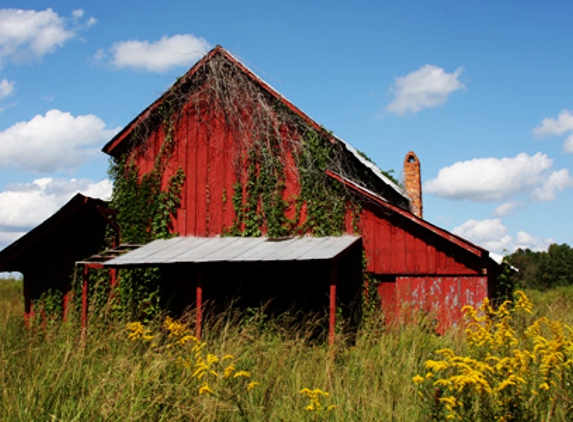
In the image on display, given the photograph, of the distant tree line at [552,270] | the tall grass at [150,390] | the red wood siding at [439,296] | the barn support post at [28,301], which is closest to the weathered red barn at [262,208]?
the red wood siding at [439,296]

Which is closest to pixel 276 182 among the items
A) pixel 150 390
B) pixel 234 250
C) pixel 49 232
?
pixel 234 250

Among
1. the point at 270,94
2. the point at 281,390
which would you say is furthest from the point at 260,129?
the point at 281,390

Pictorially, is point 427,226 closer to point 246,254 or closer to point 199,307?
point 246,254

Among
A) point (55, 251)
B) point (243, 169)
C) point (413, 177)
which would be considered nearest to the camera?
point (243, 169)

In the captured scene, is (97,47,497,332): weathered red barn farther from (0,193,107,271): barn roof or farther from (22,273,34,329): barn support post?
(22,273,34,329): barn support post

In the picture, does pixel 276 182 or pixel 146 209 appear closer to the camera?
pixel 276 182

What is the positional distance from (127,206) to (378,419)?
11487 mm

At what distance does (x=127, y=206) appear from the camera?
15.6 m

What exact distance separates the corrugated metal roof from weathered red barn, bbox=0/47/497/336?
57 millimetres

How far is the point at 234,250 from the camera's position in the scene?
1306 centimetres

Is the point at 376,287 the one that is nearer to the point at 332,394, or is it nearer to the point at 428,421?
the point at 332,394

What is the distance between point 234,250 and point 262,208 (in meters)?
1.90

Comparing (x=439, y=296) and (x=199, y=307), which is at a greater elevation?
(x=439, y=296)

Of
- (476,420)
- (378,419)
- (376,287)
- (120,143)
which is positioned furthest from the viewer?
(120,143)
